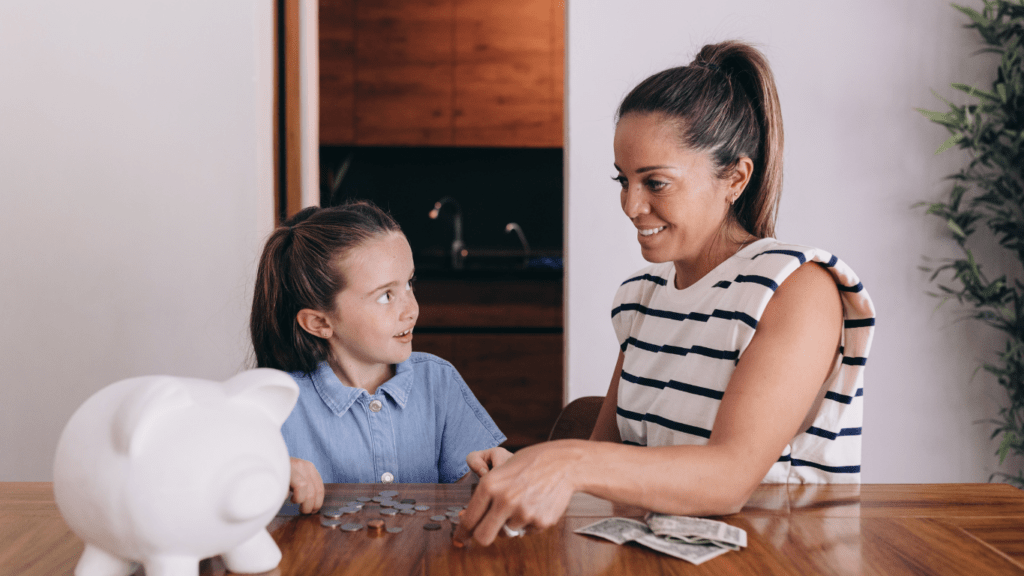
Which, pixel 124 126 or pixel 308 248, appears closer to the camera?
pixel 308 248

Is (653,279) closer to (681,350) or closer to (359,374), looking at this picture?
(681,350)

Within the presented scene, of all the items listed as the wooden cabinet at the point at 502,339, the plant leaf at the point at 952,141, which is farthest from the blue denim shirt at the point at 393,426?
the wooden cabinet at the point at 502,339

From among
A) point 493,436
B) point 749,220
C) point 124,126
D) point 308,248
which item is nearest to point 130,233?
point 124,126

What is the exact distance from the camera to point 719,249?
1273mm

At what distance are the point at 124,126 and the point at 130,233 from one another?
320 mm

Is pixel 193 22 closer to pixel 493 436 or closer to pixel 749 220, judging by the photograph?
pixel 493 436

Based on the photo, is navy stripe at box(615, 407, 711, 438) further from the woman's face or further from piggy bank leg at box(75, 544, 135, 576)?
piggy bank leg at box(75, 544, 135, 576)

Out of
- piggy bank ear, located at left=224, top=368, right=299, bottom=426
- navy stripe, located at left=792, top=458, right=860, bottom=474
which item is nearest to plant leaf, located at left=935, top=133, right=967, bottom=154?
navy stripe, located at left=792, top=458, right=860, bottom=474

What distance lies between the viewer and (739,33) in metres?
2.25

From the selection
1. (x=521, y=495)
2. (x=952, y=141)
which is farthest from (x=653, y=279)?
(x=952, y=141)

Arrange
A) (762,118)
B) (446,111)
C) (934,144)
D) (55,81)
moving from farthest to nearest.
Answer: (446,111) < (934,144) < (55,81) < (762,118)

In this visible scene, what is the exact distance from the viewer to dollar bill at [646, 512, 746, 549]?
2.54 feet

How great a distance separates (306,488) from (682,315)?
693 millimetres

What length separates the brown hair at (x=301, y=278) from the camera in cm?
137
